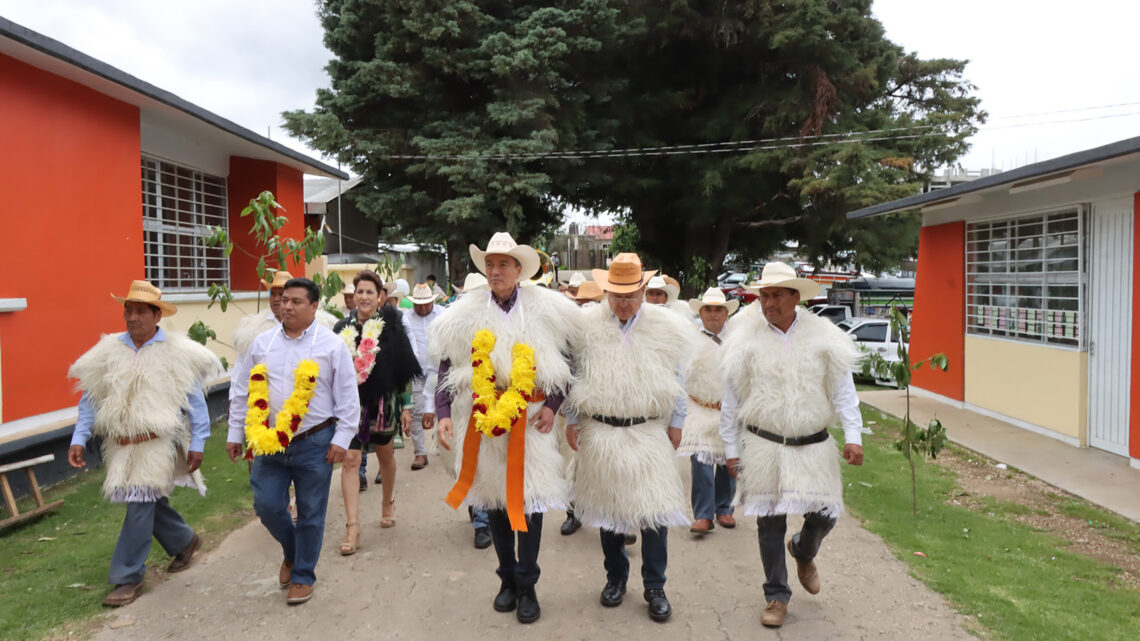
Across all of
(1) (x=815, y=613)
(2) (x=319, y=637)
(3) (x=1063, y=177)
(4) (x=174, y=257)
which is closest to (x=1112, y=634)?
(1) (x=815, y=613)

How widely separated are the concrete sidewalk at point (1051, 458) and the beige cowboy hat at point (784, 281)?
13.5 feet

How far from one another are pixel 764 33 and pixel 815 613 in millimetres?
19968

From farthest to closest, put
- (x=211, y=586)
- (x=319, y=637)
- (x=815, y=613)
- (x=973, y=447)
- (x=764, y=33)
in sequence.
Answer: (x=764, y=33), (x=973, y=447), (x=211, y=586), (x=815, y=613), (x=319, y=637)

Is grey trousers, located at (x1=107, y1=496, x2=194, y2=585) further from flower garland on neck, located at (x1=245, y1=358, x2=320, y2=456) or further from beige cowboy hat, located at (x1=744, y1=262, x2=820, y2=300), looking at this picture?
beige cowboy hat, located at (x1=744, y1=262, x2=820, y2=300)

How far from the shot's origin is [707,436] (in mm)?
5574

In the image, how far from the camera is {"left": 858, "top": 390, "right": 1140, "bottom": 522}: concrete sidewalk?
6.84 m

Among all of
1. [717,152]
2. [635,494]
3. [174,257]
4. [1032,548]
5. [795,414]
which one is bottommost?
[1032,548]

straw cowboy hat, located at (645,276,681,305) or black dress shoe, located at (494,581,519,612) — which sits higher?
straw cowboy hat, located at (645,276,681,305)


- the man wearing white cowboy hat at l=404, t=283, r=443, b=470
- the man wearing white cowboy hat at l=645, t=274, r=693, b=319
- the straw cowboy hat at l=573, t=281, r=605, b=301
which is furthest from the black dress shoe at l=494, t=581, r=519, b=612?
the straw cowboy hat at l=573, t=281, r=605, b=301

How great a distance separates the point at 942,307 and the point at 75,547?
1201 centimetres

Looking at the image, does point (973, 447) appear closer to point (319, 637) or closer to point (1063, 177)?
point (1063, 177)

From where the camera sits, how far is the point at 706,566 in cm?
503

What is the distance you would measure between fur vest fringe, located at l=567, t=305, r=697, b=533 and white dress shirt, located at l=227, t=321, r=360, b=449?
1.40 meters

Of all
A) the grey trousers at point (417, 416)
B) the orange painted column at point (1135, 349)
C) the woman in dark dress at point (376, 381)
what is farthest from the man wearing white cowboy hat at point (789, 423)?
the orange painted column at point (1135, 349)
